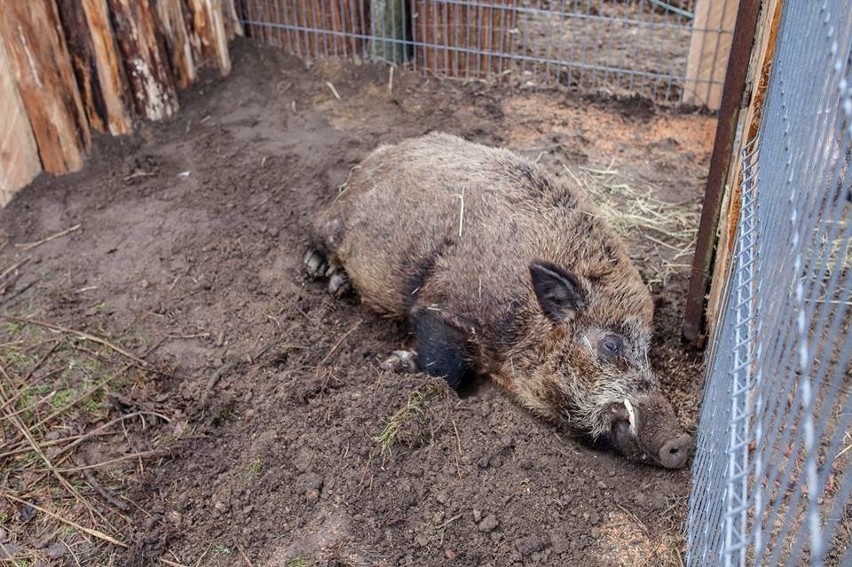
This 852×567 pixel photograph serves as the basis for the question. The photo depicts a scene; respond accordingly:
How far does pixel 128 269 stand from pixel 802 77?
12.4 ft

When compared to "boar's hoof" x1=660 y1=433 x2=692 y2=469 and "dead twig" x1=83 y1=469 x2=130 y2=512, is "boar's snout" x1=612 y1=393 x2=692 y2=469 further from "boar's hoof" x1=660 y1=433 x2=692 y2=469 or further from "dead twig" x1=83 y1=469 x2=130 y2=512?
"dead twig" x1=83 y1=469 x2=130 y2=512

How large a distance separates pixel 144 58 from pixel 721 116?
4.06 metres

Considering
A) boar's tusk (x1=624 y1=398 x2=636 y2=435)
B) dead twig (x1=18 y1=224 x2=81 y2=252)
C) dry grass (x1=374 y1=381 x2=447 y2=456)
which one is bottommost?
dry grass (x1=374 y1=381 x2=447 y2=456)

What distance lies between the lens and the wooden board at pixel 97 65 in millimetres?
5277

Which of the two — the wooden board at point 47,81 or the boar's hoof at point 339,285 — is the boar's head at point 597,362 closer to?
the boar's hoof at point 339,285

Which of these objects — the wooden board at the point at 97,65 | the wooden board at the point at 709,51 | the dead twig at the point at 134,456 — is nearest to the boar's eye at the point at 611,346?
the dead twig at the point at 134,456

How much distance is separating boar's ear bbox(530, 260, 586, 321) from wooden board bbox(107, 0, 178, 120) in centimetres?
360

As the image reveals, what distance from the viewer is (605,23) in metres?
7.82

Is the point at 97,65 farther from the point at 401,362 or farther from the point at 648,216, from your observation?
the point at 648,216

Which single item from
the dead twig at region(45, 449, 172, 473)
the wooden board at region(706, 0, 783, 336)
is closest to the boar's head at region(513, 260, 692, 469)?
the wooden board at region(706, 0, 783, 336)

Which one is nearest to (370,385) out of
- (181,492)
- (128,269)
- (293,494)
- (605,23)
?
A: (293,494)

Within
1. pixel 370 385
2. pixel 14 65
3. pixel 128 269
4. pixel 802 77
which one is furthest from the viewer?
pixel 14 65

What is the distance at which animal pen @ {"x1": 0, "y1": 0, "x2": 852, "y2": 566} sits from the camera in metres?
2.00

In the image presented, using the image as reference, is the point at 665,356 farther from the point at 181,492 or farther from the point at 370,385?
the point at 181,492
